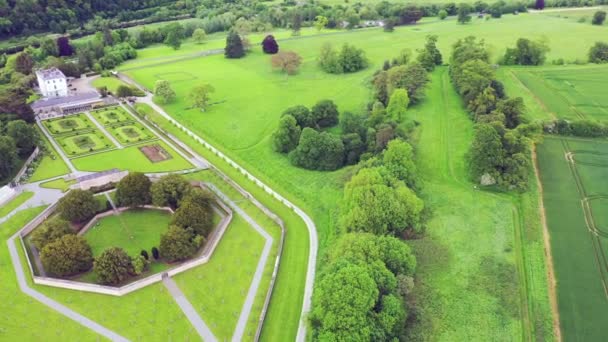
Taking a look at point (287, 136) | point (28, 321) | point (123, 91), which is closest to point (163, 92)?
point (123, 91)

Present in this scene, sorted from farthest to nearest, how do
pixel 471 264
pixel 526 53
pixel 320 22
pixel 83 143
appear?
pixel 320 22
pixel 526 53
pixel 83 143
pixel 471 264

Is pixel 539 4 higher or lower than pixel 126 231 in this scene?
higher

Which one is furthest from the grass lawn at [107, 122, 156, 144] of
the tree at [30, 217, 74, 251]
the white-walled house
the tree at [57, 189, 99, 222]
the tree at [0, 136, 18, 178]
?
the tree at [30, 217, 74, 251]

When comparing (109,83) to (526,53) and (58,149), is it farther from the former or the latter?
(526,53)

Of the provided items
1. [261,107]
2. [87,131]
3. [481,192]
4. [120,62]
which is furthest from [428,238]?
[120,62]

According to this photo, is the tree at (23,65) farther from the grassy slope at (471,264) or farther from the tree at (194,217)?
the grassy slope at (471,264)

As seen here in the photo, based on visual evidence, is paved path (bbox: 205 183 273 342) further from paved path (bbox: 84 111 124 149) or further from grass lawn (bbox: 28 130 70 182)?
grass lawn (bbox: 28 130 70 182)

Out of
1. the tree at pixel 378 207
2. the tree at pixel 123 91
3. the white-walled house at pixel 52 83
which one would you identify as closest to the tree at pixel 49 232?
the tree at pixel 378 207
